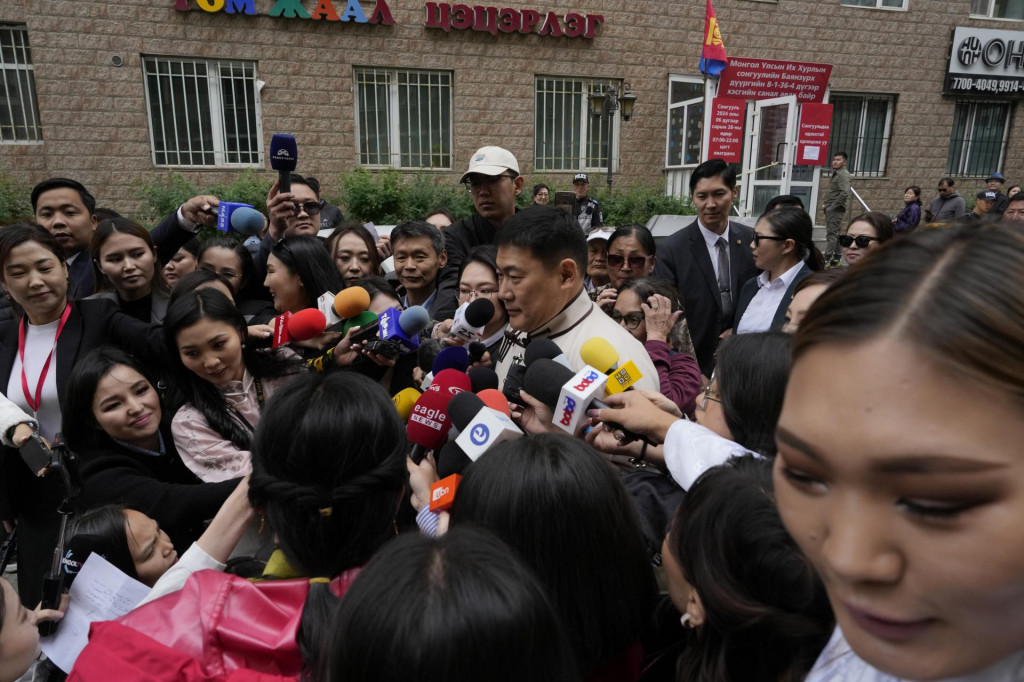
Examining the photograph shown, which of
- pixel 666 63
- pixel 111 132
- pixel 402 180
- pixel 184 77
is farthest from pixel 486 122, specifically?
pixel 111 132

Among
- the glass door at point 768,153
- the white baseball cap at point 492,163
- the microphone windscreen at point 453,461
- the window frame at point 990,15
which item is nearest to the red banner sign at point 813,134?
the glass door at point 768,153

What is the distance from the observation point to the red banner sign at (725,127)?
10695 millimetres

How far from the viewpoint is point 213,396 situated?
2127 mm

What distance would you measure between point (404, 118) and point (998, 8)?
1297 centimetres

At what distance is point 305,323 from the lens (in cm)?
224

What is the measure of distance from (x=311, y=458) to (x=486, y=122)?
10.3m

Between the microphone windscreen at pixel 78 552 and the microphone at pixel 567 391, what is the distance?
1111 millimetres

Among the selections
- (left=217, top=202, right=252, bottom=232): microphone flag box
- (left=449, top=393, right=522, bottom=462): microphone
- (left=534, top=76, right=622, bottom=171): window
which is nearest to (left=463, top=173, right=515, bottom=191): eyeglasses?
(left=217, top=202, right=252, bottom=232): microphone flag box

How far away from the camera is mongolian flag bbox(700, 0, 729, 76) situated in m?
11.1

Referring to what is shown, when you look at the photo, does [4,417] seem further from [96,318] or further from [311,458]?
[311,458]

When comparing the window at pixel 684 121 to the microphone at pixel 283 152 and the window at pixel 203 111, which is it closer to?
the window at pixel 203 111

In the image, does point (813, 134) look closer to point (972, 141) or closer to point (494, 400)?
point (972, 141)

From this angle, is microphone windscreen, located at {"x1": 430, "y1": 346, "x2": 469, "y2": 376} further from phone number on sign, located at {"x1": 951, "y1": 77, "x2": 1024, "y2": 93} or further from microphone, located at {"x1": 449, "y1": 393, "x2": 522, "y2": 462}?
phone number on sign, located at {"x1": 951, "y1": 77, "x2": 1024, "y2": 93}

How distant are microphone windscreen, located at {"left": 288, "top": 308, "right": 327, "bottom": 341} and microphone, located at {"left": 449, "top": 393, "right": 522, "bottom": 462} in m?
1.00
